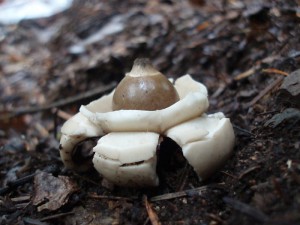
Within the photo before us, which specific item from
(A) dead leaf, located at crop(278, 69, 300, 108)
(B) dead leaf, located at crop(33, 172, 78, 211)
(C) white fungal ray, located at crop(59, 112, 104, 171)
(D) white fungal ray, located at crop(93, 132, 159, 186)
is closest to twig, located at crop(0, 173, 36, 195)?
(B) dead leaf, located at crop(33, 172, 78, 211)

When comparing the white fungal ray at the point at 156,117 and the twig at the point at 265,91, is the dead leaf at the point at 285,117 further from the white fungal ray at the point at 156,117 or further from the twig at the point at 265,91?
the twig at the point at 265,91

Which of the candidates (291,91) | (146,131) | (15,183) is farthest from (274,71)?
(15,183)

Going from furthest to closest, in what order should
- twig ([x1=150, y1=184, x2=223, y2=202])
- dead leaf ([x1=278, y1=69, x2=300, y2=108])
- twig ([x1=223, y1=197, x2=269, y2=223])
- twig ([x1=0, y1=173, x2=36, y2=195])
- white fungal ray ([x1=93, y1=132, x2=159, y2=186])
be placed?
twig ([x1=0, y1=173, x2=36, y2=195]) < dead leaf ([x1=278, y1=69, x2=300, y2=108]) < twig ([x1=150, y1=184, x2=223, y2=202]) < white fungal ray ([x1=93, y1=132, x2=159, y2=186]) < twig ([x1=223, y1=197, x2=269, y2=223])

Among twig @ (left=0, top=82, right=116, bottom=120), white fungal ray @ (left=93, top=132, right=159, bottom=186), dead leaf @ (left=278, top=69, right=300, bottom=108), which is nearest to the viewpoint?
white fungal ray @ (left=93, top=132, right=159, bottom=186)

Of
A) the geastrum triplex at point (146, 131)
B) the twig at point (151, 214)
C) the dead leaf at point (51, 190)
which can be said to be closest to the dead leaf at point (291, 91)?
the geastrum triplex at point (146, 131)

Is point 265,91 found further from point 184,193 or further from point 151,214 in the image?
point 151,214

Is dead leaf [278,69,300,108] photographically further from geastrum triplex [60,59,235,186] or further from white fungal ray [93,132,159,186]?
white fungal ray [93,132,159,186]

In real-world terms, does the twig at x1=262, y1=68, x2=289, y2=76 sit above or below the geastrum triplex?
below
